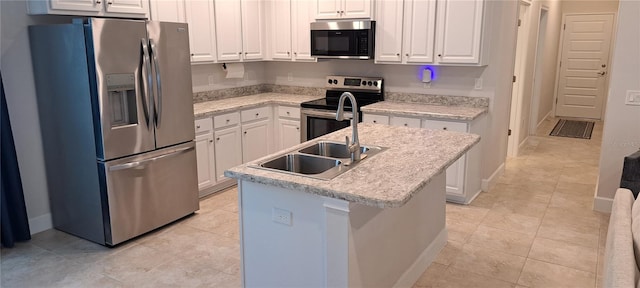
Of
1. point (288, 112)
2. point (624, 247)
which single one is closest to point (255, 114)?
point (288, 112)

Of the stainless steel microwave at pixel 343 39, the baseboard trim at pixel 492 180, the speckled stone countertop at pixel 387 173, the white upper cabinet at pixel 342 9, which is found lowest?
the baseboard trim at pixel 492 180

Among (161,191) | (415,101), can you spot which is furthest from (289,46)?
(161,191)

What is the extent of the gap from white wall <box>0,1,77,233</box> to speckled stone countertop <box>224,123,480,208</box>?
217cm

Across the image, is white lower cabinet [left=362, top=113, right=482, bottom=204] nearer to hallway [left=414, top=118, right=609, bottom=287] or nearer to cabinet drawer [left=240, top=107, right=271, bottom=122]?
hallway [left=414, top=118, right=609, bottom=287]

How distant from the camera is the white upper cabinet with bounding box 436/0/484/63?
4.19 metres

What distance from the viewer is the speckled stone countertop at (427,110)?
4152mm

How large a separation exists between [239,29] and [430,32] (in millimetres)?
2019

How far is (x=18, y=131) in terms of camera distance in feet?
11.6

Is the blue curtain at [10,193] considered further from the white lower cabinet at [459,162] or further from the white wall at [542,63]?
the white wall at [542,63]

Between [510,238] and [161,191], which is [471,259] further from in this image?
[161,191]

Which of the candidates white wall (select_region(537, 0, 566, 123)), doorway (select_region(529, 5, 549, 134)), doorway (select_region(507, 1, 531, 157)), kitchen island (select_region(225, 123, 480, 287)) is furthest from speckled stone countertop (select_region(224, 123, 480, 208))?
white wall (select_region(537, 0, 566, 123))

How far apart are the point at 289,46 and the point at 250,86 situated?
77cm

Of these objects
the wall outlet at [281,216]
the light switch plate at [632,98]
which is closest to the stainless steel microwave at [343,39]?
the light switch plate at [632,98]

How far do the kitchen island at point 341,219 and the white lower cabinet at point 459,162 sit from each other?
1.31 metres
